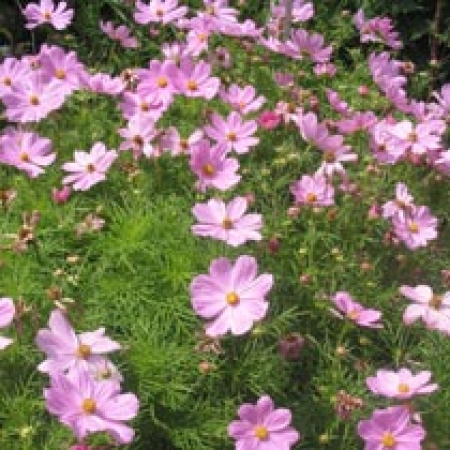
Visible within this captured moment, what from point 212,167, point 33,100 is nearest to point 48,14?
point 33,100

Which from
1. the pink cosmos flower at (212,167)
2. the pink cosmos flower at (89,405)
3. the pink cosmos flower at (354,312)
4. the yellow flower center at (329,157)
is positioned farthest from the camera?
the yellow flower center at (329,157)

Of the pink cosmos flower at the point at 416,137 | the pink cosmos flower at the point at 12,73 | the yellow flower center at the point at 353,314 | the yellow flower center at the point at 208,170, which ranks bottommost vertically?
the yellow flower center at the point at 353,314

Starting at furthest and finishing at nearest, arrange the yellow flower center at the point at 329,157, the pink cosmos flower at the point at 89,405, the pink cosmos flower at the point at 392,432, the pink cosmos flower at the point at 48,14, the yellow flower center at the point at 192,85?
the pink cosmos flower at the point at 48,14, the yellow flower center at the point at 192,85, the yellow flower center at the point at 329,157, the pink cosmos flower at the point at 392,432, the pink cosmos flower at the point at 89,405

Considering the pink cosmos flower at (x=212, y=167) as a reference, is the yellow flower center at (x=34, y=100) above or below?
below

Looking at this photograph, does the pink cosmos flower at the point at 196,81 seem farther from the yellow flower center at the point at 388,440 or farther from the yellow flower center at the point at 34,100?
the yellow flower center at the point at 388,440

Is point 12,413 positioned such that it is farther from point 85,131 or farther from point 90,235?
point 85,131

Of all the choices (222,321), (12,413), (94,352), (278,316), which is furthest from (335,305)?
(12,413)

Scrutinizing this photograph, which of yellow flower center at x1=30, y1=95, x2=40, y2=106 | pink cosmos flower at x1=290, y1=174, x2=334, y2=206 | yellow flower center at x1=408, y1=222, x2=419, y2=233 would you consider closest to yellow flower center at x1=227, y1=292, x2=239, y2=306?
pink cosmos flower at x1=290, y1=174, x2=334, y2=206

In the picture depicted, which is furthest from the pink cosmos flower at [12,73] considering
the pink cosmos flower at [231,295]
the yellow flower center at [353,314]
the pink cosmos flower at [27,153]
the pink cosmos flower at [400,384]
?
the pink cosmos flower at [400,384]
